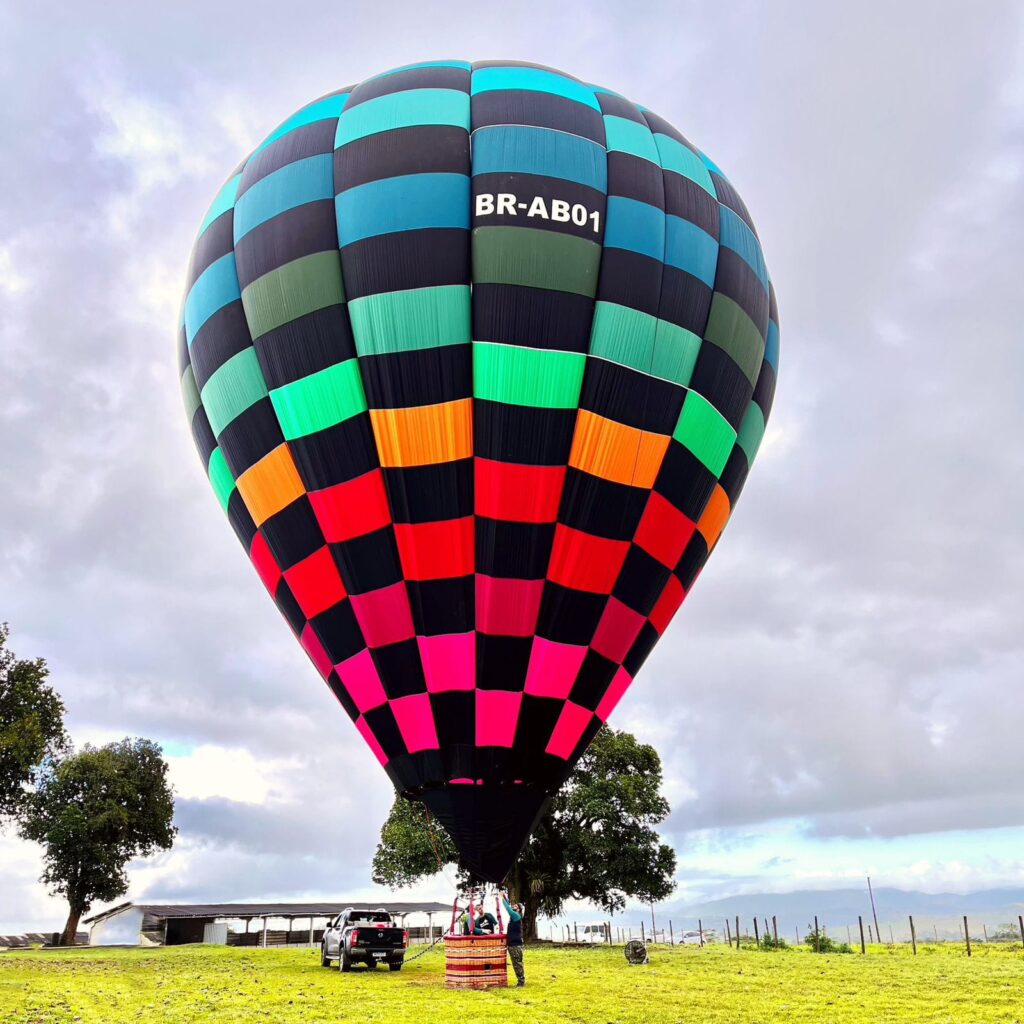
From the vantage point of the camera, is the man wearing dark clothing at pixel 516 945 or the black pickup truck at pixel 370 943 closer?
the man wearing dark clothing at pixel 516 945

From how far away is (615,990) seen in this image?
15109 millimetres

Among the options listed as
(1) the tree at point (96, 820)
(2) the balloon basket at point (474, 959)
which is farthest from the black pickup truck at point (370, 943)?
(1) the tree at point (96, 820)

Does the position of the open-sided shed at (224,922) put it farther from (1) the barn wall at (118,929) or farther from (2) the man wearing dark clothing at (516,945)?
(2) the man wearing dark clothing at (516,945)

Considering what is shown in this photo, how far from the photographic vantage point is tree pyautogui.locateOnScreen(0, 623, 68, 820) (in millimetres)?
30984

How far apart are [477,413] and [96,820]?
3791 centimetres

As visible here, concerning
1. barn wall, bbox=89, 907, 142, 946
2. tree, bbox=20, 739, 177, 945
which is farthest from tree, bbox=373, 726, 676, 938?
barn wall, bbox=89, 907, 142, 946

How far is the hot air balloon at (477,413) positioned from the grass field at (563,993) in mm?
2508

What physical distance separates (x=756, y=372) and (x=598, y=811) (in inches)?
803

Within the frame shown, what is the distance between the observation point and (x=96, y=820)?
141 feet

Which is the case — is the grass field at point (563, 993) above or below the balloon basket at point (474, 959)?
below

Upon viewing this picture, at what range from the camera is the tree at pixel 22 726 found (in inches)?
1220

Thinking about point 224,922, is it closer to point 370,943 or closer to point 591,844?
point 591,844

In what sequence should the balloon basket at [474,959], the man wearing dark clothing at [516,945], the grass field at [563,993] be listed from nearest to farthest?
1. the grass field at [563,993]
2. the balloon basket at [474,959]
3. the man wearing dark clothing at [516,945]

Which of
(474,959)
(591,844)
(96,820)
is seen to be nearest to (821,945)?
(591,844)
